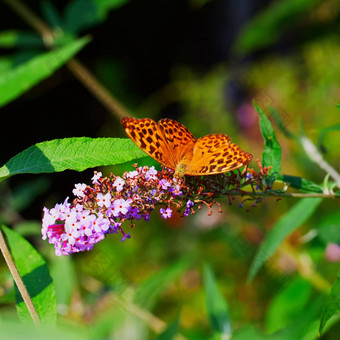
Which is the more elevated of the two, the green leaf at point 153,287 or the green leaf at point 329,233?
the green leaf at point 153,287

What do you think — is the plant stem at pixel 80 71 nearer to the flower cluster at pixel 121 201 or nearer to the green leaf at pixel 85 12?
the green leaf at pixel 85 12

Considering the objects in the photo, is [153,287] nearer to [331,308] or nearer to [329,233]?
[329,233]

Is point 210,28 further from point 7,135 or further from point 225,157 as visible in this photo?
point 225,157

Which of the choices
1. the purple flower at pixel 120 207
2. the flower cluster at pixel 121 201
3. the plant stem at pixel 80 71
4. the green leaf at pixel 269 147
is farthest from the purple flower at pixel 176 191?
the plant stem at pixel 80 71

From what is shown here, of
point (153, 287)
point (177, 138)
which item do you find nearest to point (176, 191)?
point (177, 138)

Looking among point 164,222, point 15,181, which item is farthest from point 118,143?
point 15,181

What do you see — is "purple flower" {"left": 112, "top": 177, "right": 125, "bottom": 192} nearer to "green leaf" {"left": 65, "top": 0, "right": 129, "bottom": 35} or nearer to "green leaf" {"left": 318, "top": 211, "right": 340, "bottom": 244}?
"green leaf" {"left": 318, "top": 211, "right": 340, "bottom": 244}
